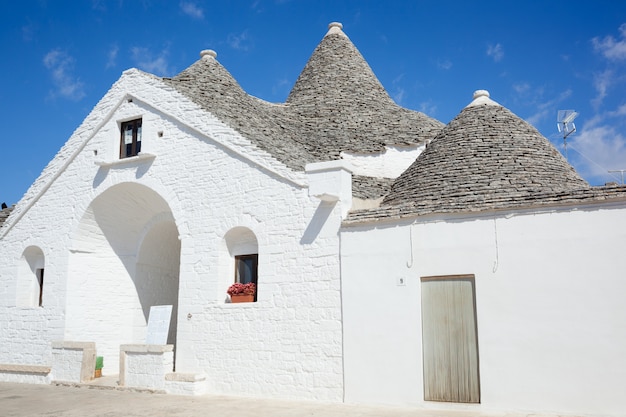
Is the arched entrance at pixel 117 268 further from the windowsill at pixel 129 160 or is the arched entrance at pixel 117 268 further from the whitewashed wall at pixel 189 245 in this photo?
the windowsill at pixel 129 160

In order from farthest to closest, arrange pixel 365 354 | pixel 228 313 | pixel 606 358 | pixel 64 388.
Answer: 1. pixel 64 388
2. pixel 228 313
3. pixel 365 354
4. pixel 606 358

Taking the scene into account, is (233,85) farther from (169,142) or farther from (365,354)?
(365,354)

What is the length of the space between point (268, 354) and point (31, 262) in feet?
25.6

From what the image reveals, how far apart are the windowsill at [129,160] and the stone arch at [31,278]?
3.02m

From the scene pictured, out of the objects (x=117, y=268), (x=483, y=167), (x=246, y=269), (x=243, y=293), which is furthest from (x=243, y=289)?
(x=483, y=167)

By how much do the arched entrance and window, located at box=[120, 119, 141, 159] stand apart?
0.83 m

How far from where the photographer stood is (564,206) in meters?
8.88

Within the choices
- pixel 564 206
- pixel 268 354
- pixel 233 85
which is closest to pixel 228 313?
pixel 268 354

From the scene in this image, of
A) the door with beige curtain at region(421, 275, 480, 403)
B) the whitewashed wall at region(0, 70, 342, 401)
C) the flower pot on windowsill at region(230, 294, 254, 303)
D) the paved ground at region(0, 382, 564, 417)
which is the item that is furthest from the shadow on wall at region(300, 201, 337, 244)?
the paved ground at region(0, 382, 564, 417)

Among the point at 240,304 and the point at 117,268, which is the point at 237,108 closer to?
the point at 117,268

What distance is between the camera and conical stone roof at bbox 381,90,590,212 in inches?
396

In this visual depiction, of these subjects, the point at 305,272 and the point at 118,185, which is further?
the point at 118,185

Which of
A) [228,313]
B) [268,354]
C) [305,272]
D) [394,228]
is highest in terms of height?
[394,228]

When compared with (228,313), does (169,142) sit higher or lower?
higher
